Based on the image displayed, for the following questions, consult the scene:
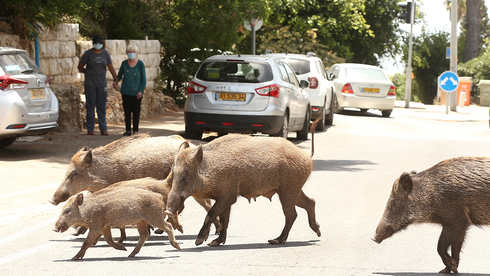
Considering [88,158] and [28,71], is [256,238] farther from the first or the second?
[28,71]

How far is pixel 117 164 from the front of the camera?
6.67 m

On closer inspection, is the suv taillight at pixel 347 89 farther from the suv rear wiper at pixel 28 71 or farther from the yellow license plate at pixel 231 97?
the suv rear wiper at pixel 28 71

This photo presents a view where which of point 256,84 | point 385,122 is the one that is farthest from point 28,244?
point 385,122

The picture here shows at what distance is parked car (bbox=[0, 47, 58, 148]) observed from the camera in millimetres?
11086

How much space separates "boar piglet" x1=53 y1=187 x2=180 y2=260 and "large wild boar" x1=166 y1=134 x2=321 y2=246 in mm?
169

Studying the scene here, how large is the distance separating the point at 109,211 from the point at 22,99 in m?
6.33

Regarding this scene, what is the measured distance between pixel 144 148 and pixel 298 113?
30.3ft

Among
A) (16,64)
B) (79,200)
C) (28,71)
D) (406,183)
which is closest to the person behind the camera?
(406,183)

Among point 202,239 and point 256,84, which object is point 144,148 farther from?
point 256,84

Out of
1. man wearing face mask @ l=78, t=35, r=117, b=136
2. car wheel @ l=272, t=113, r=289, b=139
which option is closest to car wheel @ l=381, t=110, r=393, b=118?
car wheel @ l=272, t=113, r=289, b=139

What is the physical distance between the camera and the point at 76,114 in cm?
1542

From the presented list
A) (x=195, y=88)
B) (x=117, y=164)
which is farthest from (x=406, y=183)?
(x=195, y=88)

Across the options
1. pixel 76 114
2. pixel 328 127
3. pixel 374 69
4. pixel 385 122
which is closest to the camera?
pixel 76 114

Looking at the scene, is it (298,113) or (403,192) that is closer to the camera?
(403,192)
